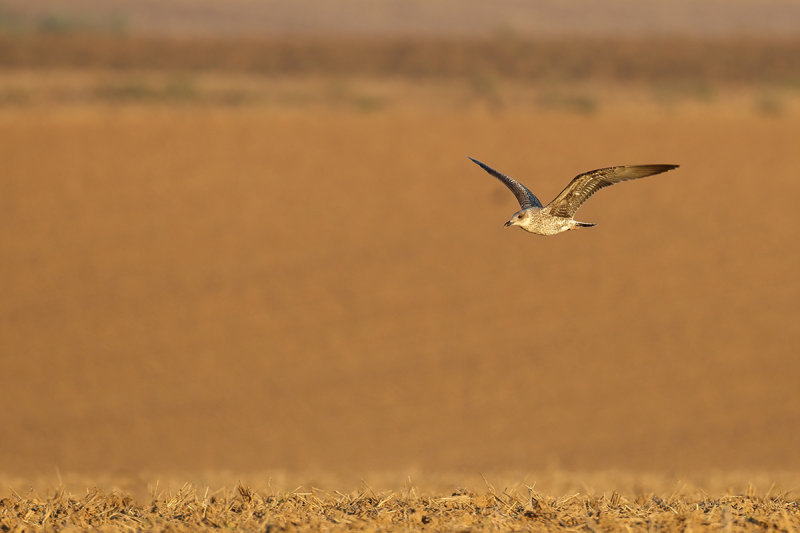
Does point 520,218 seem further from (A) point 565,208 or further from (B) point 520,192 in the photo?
(B) point 520,192

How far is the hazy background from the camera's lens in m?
15.8

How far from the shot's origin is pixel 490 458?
588 inches

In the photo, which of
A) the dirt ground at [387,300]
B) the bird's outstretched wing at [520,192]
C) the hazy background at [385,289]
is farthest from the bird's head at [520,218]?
the dirt ground at [387,300]

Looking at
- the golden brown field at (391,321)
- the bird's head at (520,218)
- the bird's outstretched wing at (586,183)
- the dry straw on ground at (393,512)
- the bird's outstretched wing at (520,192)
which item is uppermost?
the golden brown field at (391,321)

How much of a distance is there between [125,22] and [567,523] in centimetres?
7636

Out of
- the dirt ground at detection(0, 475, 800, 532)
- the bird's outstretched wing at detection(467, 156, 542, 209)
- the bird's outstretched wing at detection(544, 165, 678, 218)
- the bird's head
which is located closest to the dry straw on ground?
the dirt ground at detection(0, 475, 800, 532)

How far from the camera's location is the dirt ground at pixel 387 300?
15.7 m

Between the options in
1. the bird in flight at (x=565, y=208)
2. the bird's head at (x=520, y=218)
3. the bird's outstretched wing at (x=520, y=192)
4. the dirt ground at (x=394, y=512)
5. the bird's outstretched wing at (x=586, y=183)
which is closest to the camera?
the dirt ground at (x=394, y=512)

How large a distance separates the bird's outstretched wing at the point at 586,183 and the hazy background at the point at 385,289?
6875 mm

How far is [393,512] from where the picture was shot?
6.51m

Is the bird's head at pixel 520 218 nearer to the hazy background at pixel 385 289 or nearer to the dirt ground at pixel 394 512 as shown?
the dirt ground at pixel 394 512

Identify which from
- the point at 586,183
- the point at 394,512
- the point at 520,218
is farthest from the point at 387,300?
the point at 394,512

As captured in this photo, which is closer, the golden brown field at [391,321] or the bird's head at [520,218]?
the bird's head at [520,218]

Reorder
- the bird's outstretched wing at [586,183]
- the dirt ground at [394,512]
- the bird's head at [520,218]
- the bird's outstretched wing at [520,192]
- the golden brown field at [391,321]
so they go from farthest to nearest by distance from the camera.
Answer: the golden brown field at [391,321]
the bird's outstretched wing at [520,192]
the bird's head at [520,218]
the bird's outstretched wing at [586,183]
the dirt ground at [394,512]
